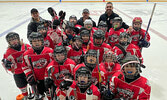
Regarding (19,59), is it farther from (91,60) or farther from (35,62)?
A: (91,60)

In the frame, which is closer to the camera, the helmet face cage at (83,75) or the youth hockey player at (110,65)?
the helmet face cage at (83,75)

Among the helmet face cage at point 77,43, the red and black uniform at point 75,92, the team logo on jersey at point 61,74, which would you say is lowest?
the red and black uniform at point 75,92

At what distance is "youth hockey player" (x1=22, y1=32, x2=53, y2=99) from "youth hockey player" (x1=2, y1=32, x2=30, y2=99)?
0.71 feet

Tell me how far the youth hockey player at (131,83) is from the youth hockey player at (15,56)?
1534 millimetres

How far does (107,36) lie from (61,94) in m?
1.95

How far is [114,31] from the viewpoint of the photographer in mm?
2934

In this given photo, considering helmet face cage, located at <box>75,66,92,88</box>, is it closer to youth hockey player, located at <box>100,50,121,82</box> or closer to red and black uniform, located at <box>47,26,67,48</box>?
youth hockey player, located at <box>100,50,121,82</box>

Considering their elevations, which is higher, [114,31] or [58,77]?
[114,31]

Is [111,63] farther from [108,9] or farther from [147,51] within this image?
[147,51]

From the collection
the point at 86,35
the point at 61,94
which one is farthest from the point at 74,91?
the point at 86,35

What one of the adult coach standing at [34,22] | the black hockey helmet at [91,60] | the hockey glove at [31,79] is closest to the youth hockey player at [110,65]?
the black hockey helmet at [91,60]

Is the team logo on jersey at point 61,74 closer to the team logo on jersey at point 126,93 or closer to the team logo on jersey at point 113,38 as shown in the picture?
the team logo on jersey at point 126,93

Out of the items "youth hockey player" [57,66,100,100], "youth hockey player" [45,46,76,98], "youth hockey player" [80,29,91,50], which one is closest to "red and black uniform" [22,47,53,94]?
"youth hockey player" [45,46,76,98]

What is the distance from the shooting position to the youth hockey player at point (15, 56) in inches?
79.7
